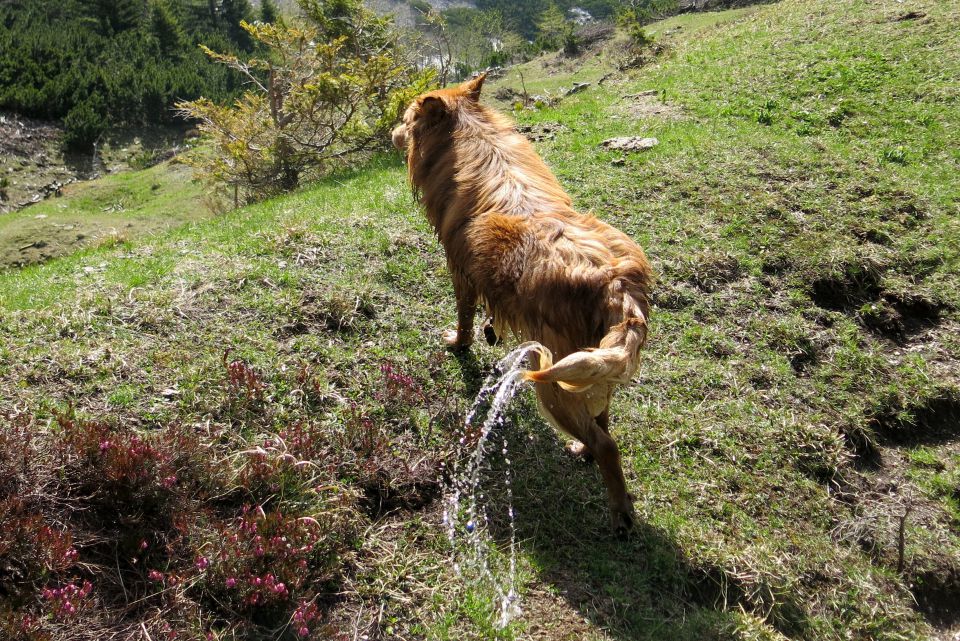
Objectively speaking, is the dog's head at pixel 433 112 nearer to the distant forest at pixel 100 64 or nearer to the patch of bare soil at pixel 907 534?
the patch of bare soil at pixel 907 534

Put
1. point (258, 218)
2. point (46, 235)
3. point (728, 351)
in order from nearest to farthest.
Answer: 1. point (728, 351)
2. point (258, 218)
3. point (46, 235)

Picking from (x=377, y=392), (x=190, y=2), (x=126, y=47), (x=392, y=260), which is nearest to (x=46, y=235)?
(x=392, y=260)

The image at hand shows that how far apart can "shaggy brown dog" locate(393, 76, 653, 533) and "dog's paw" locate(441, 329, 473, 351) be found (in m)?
0.51

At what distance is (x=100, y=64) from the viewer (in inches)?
1353

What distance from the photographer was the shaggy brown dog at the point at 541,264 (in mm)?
3176

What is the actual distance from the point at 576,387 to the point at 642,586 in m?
1.57

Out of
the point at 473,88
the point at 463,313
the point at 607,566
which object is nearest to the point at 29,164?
the point at 473,88

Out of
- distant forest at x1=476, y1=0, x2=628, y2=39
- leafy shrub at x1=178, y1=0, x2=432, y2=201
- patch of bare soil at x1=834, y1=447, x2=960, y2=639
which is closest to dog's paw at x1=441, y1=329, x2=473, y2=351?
patch of bare soil at x1=834, y1=447, x2=960, y2=639

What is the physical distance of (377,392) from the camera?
4.67 metres

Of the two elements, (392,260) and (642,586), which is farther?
(392,260)

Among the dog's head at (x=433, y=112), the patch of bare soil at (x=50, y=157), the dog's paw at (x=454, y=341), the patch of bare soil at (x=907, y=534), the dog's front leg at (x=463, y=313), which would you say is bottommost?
the patch of bare soil at (x=50, y=157)

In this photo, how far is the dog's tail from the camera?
2844 mm

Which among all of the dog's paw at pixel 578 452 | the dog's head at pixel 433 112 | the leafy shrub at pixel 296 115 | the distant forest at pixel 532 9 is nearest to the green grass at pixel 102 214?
the leafy shrub at pixel 296 115

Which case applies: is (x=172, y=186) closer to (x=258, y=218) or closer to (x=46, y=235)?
(x=46, y=235)
